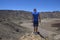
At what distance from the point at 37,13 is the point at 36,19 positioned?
1.90 ft

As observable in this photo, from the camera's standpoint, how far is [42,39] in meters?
11.6

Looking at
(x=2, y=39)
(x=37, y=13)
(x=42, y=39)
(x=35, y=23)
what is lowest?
(x=2, y=39)

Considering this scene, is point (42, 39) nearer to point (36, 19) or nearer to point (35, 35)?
point (35, 35)

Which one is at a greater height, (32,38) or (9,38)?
(32,38)

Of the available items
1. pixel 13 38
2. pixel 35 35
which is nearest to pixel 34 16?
pixel 35 35

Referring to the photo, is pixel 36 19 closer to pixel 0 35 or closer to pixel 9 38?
pixel 9 38

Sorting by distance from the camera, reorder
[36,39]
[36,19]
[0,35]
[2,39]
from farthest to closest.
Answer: [0,35], [2,39], [36,19], [36,39]

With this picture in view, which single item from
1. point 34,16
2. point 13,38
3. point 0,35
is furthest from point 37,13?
point 0,35

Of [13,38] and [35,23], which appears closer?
[35,23]

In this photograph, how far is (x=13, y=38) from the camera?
16.4 m

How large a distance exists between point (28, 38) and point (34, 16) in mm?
1742

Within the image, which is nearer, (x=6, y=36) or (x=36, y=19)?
(x=36, y=19)

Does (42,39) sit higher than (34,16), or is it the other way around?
(34,16)

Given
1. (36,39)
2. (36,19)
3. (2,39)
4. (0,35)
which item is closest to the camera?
(36,39)
